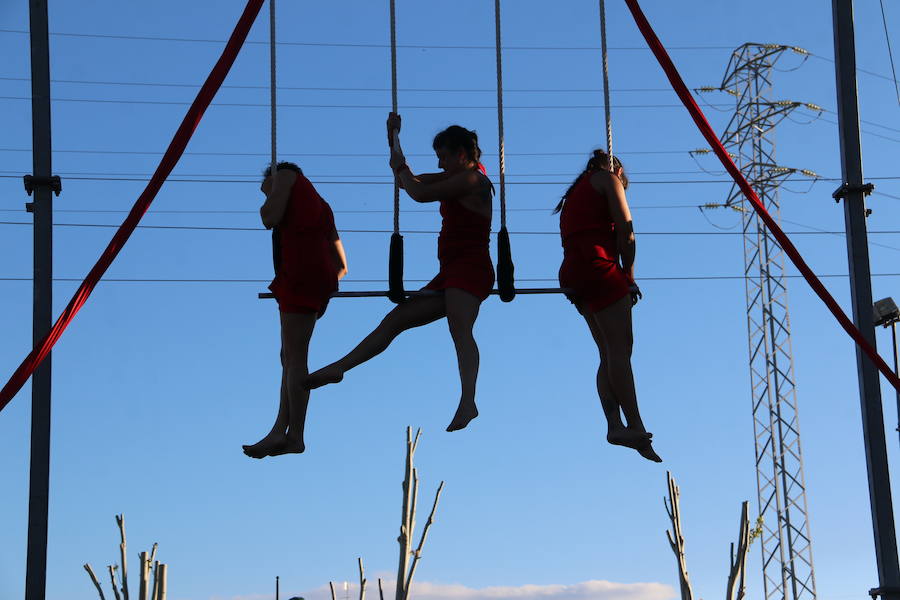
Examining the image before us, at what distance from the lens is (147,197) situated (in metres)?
6.29

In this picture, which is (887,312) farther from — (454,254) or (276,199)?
(276,199)

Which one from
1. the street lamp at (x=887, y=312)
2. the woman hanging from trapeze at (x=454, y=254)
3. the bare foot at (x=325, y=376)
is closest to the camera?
the bare foot at (x=325, y=376)

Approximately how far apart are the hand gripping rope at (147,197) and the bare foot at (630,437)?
8.30 ft

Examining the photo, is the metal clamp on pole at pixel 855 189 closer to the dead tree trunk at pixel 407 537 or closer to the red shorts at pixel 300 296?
the red shorts at pixel 300 296

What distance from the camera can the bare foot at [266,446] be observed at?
6.86m

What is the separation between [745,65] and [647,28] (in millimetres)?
21031

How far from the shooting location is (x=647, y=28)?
7.17 metres

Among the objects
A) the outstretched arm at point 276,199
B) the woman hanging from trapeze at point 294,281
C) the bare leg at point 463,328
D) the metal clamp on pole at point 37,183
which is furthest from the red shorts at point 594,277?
the metal clamp on pole at point 37,183

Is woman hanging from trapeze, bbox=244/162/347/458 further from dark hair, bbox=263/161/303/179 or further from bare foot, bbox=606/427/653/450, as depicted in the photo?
bare foot, bbox=606/427/653/450

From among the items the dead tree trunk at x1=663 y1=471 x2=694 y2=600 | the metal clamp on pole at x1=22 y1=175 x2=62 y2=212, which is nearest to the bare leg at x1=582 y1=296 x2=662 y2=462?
the metal clamp on pole at x1=22 y1=175 x2=62 y2=212

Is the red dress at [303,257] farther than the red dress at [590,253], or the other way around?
the red dress at [590,253]

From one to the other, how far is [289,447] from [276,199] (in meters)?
1.20

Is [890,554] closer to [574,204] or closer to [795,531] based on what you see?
[574,204]

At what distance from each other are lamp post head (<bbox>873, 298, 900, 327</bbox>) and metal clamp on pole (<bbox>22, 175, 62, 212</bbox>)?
226 inches
